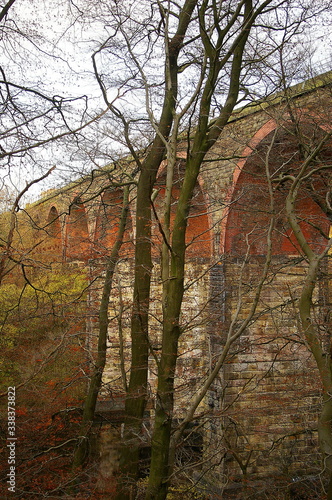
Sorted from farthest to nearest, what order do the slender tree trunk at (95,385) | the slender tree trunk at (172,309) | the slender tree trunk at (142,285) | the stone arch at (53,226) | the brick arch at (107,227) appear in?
1. the brick arch at (107,227)
2. the slender tree trunk at (95,385)
3. the stone arch at (53,226)
4. the slender tree trunk at (142,285)
5. the slender tree trunk at (172,309)

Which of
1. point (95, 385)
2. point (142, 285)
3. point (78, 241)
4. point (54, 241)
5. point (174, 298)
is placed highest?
point (54, 241)

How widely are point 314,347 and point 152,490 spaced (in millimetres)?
2293

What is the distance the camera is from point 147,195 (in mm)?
6449

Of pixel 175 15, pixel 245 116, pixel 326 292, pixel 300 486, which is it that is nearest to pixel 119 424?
pixel 300 486

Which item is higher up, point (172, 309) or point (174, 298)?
point (174, 298)

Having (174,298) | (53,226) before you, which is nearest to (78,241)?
(53,226)

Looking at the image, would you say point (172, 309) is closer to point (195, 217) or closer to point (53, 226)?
point (195, 217)

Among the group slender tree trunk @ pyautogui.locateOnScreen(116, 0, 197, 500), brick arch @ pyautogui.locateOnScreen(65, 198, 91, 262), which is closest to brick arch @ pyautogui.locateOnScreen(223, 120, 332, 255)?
slender tree trunk @ pyautogui.locateOnScreen(116, 0, 197, 500)

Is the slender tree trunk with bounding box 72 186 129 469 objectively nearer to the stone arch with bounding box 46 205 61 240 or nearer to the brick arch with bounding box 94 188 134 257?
the brick arch with bounding box 94 188 134 257

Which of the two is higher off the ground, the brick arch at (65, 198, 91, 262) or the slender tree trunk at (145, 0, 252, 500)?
the brick arch at (65, 198, 91, 262)


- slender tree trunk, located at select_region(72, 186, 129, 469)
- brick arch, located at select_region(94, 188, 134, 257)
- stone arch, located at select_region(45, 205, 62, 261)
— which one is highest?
stone arch, located at select_region(45, 205, 62, 261)

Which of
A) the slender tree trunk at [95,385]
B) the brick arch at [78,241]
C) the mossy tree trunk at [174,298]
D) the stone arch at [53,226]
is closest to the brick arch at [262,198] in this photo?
the slender tree trunk at [95,385]

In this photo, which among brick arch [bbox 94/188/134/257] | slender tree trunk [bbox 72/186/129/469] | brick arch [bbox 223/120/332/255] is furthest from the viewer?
brick arch [bbox 94/188/134/257]

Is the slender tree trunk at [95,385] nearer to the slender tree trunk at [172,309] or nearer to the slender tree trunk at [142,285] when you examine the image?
the slender tree trunk at [142,285]
